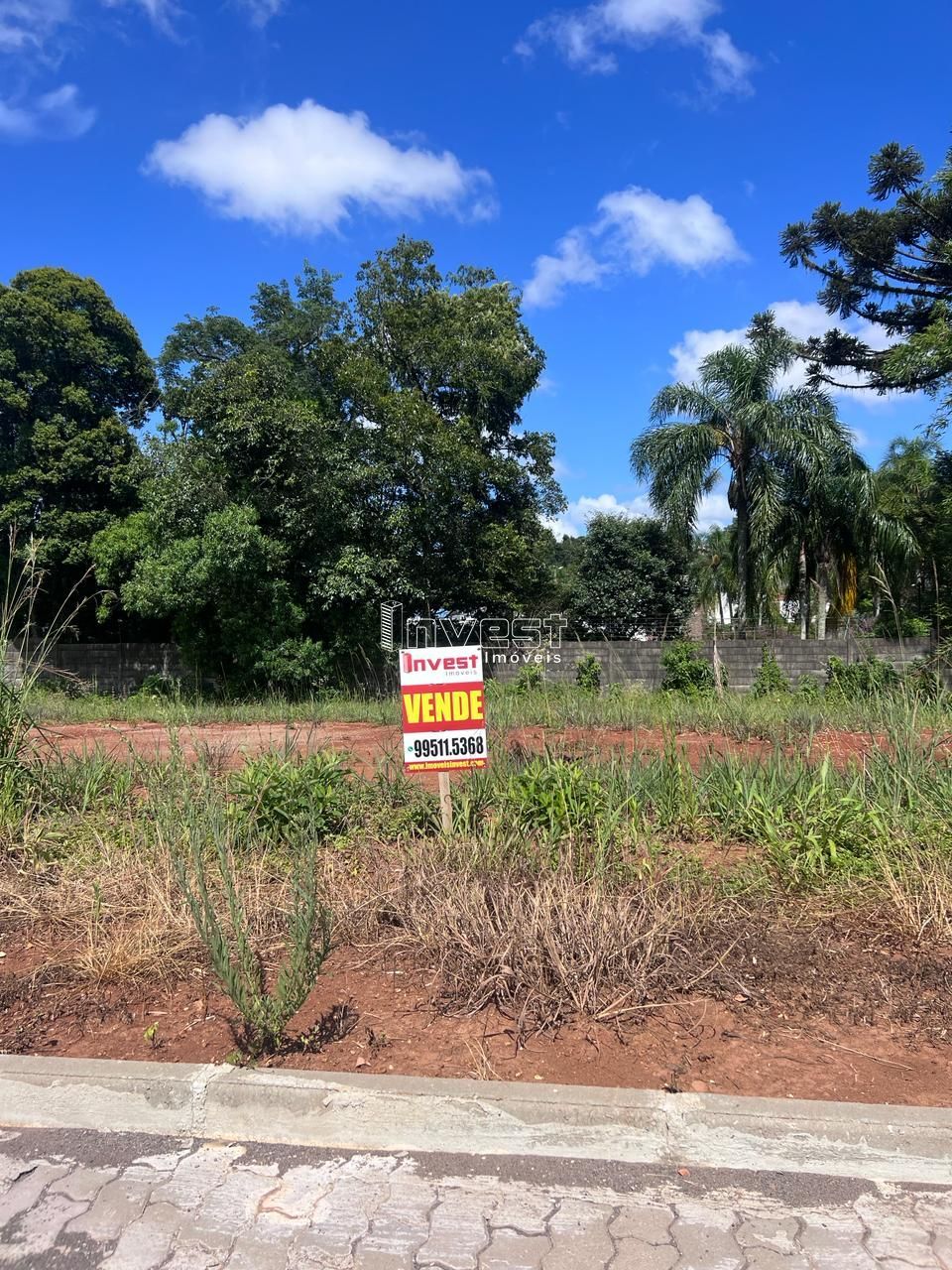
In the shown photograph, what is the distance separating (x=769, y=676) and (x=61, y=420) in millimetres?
16374

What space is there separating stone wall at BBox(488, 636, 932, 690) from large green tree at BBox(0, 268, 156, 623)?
943cm

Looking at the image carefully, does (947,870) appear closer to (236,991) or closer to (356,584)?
(236,991)

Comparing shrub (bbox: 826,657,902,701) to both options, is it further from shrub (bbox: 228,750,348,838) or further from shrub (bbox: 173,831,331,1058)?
shrub (bbox: 173,831,331,1058)

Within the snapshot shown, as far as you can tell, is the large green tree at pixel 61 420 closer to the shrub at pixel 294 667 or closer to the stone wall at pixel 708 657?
the shrub at pixel 294 667

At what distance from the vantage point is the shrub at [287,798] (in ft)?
15.8

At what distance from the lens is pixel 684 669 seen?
57.2 feet

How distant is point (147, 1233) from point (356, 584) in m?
13.8

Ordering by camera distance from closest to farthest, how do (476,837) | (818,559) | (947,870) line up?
(947,870)
(476,837)
(818,559)

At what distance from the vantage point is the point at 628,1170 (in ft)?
8.32

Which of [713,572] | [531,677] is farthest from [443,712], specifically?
[713,572]

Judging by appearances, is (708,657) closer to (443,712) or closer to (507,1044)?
(443,712)

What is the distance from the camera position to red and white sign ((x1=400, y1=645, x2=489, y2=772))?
4.42 m

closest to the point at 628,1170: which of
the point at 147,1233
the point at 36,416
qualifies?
the point at 147,1233

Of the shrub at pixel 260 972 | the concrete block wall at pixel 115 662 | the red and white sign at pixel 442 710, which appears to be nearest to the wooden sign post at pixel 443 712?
the red and white sign at pixel 442 710
